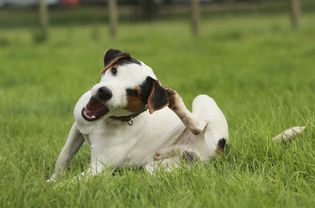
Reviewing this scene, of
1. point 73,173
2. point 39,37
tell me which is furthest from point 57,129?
point 39,37

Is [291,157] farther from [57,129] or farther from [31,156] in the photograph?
[57,129]

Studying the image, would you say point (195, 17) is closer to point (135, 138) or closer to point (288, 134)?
point (288, 134)

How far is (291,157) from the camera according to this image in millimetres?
3283

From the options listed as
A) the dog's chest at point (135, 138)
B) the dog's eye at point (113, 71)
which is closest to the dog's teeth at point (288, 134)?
the dog's chest at point (135, 138)

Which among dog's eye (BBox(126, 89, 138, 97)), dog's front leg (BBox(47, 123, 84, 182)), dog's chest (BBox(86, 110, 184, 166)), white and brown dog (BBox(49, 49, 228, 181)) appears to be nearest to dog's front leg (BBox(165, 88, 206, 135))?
white and brown dog (BBox(49, 49, 228, 181))

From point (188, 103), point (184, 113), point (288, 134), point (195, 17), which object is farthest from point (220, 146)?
point (195, 17)

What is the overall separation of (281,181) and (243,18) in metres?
18.6

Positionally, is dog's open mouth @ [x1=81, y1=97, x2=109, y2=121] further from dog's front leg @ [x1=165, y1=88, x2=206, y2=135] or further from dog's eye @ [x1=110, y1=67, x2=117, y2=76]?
dog's front leg @ [x1=165, y1=88, x2=206, y2=135]

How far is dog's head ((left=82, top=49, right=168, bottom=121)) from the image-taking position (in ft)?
9.80

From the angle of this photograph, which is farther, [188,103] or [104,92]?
[188,103]

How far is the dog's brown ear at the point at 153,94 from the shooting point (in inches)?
120

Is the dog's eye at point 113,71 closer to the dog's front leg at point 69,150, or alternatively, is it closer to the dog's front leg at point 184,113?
the dog's front leg at point 184,113

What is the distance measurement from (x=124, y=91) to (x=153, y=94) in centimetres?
15

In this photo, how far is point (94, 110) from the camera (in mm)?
3143
